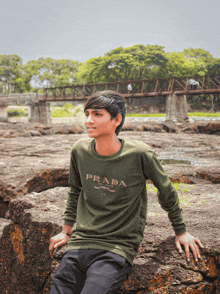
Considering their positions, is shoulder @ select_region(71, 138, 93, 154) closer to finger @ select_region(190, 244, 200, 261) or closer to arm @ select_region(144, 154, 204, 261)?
arm @ select_region(144, 154, 204, 261)

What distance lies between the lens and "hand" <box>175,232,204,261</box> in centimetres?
195

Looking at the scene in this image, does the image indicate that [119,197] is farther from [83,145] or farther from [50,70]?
[50,70]

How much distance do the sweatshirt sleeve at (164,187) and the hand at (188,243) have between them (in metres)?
0.04

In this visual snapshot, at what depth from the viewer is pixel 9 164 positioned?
466 centimetres

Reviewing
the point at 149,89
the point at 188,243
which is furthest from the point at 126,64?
the point at 188,243

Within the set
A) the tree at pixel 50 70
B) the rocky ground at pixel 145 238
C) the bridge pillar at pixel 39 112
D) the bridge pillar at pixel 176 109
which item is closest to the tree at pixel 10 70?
the tree at pixel 50 70

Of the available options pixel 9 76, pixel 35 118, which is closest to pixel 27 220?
pixel 35 118

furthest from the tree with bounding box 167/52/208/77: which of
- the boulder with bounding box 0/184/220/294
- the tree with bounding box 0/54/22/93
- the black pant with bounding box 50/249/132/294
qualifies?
the black pant with bounding box 50/249/132/294

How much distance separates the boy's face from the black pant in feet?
2.20

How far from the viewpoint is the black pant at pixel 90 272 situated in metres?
1.65

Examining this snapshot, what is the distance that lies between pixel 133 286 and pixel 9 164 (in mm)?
3252

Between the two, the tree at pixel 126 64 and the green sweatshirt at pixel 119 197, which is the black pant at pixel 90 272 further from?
the tree at pixel 126 64

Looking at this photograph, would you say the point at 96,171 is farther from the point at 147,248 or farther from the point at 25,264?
the point at 25,264

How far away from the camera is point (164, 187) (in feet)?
6.24
